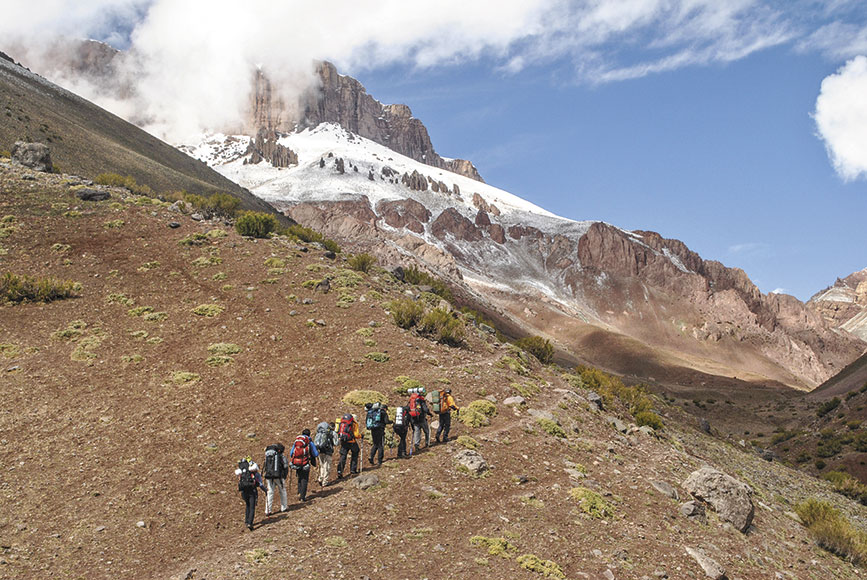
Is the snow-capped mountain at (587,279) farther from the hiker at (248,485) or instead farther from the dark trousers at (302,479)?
the hiker at (248,485)

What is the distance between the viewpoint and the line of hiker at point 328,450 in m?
9.77

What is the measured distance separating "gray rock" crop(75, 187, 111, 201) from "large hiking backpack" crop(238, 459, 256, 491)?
2102 cm

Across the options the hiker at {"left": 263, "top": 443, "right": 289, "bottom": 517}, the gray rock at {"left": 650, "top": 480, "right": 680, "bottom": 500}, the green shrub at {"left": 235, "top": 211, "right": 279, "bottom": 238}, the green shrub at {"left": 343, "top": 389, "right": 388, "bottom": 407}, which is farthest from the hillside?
the gray rock at {"left": 650, "top": 480, "right": 680, "bottom": 500}

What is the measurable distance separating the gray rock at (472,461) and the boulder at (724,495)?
16.7 feet

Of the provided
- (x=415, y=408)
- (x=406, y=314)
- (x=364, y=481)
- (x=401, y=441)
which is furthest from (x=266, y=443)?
(x=406, y=314)

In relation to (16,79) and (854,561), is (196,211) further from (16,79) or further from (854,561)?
(16,79)

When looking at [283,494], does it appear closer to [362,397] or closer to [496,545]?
[496,545]

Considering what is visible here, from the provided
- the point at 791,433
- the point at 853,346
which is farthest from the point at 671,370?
the point at 853,346

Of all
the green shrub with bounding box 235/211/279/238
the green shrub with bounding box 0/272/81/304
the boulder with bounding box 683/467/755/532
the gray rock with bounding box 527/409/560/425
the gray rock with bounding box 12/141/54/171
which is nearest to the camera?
the boulder with bounding box 683/467/755/532

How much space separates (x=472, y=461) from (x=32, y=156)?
97.4ft

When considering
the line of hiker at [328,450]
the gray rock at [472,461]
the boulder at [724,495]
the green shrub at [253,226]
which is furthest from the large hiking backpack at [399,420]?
the green shrub at [253,226]

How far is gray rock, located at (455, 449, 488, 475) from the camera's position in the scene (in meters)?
11.9

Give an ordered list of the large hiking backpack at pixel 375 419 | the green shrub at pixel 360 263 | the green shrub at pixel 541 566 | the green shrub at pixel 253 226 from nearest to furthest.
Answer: the green shrub at pixel 541 566
the large hiking backpack at pixel 375 419
the green shrub at pixel 360 263
the green shrub at pixel 253 226

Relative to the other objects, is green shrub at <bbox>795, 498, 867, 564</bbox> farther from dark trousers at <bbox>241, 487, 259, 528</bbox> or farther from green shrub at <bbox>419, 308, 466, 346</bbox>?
dark trousers at <bbox>241, 487, 259, 528</bbox>
